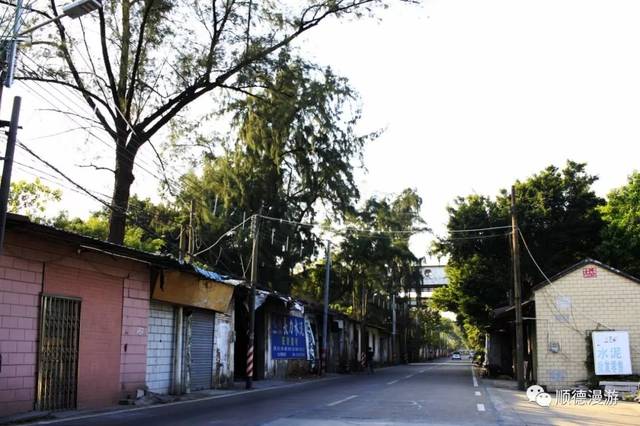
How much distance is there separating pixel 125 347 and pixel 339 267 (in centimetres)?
2673

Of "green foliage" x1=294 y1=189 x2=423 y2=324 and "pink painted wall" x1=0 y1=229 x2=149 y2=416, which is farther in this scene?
"green foliage" x1=294 y1=189 x2=423 y2=324

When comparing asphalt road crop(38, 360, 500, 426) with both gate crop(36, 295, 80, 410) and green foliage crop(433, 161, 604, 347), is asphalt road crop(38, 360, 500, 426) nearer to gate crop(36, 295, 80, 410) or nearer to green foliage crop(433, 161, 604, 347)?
gate crop(36, 295, 80, 410)

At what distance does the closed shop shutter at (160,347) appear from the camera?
1806 cm

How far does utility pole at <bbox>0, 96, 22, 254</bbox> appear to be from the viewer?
35.6 feet

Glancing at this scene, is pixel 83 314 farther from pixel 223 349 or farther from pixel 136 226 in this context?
pixel 136 226

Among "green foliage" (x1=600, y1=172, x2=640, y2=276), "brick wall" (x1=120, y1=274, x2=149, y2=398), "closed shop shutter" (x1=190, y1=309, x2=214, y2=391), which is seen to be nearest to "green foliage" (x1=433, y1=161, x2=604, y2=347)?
"green foliage" (x1=600, y1=172, x2=640, y2=276)

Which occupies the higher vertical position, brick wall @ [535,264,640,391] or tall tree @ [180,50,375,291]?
tall tree @ [180,50,375,291]

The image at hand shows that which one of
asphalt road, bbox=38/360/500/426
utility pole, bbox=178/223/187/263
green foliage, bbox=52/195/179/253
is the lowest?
asphalt road, bbox=38/360/500/426

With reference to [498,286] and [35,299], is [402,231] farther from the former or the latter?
[35,299]

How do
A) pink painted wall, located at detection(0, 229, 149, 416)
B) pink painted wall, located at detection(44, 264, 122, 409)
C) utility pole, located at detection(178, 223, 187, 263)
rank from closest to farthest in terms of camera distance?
pink painted wall, located at detection(0, 229, 149, 416) → pink painted wall, located at detection(44, 264, 122, 409) → utility pole, located at detection(178, 223, 187, 263)

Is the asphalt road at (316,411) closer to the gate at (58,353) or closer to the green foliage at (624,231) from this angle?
the gate at (58,353)

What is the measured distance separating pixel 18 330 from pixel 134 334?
14.8 ft

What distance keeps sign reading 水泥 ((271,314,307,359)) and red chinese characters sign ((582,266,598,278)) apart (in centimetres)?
1391

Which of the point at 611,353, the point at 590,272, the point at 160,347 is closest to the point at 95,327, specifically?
the point at 160,347
